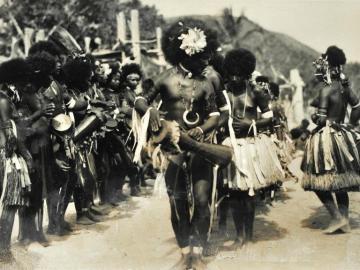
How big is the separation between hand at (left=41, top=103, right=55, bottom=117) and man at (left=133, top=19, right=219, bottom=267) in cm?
99

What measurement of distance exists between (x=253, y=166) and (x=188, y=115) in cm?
94

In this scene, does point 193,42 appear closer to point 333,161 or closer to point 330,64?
point 330,64

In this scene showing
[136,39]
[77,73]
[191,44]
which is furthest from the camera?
[136,39]

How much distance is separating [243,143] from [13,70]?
212 cm

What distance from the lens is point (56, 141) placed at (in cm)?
462

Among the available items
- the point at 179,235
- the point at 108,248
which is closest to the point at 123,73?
the point at 108,248

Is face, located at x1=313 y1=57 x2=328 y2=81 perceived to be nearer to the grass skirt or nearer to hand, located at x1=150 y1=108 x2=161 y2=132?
hand, located at x1=150 y1=108 x2=161 y2=132

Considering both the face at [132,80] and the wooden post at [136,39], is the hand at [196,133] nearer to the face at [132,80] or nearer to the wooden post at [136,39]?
the face at [132,80]

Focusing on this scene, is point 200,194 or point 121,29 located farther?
point 121,29

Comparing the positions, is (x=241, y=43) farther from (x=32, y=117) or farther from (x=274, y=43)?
(x=32, y=117)

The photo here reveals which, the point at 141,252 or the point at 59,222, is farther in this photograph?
the point at 59,222

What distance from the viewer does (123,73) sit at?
700 centimetres

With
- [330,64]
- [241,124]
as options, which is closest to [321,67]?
[330,64]

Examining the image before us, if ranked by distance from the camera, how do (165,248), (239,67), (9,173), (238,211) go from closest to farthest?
(9,173)
(165,248)
(239,67)
(238,211)
